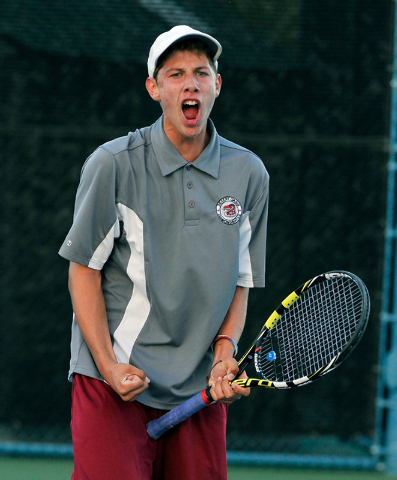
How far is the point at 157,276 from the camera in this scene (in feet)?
7.11

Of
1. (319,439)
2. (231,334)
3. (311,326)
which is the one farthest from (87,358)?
(319,439)

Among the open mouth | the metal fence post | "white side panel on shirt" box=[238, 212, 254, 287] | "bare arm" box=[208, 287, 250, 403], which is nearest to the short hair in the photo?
the open mouth

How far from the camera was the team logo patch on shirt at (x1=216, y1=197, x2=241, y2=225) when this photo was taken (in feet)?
7.34

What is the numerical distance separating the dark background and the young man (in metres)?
1.75

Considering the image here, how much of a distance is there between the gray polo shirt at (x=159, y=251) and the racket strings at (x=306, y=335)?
0.26 metres

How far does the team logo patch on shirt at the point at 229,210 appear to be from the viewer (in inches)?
88.1

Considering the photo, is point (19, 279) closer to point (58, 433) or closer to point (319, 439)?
point (58, 433)

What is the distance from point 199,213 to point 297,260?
1.90 meters

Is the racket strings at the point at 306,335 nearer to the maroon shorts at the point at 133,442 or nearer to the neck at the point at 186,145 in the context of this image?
the maroon shorts at the point at 133,442

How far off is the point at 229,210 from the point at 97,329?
499 mm

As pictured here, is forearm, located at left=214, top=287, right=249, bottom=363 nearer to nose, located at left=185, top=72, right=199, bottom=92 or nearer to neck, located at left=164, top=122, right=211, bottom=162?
neck, located at left=164, top=122, right=211, bottom=162

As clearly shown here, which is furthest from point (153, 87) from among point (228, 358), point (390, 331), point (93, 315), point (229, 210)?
point (390, 331)

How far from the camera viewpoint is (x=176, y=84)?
2.20 meters

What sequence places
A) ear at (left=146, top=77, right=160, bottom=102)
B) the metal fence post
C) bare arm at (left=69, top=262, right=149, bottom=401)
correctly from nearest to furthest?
1. bare arm at (left=69, top=262, right=149, bottom=401)
2. ear at (left=146, top=77, right=160, bottom=102)
3. the metal fence post
